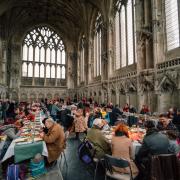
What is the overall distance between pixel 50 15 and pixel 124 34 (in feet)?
59.3

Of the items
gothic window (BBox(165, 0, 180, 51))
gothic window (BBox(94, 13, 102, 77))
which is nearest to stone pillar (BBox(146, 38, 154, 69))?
gothic window (BBox(165, 0, 180, 51))

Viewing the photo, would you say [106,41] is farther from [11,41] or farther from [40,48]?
[11,41]

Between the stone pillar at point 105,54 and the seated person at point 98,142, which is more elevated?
the stone pillar at point 105,54

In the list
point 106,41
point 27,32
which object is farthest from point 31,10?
point 106,41

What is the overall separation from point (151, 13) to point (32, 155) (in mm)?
12223

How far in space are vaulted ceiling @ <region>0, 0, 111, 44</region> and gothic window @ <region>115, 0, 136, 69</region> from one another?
472 centimetres

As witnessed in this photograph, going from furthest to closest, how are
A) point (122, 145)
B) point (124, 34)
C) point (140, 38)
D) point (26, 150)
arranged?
point (124, 34) → point (140, 38) → point (26, 150) → point (122, 145)

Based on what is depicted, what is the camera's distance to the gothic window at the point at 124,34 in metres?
15.8

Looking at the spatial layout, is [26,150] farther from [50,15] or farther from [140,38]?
[50,15]

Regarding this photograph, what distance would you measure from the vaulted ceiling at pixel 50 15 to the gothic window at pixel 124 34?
15.5 ft

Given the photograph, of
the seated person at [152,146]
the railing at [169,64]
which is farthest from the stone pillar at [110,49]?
the seated person at [152,146]

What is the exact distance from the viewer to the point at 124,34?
56.5ft

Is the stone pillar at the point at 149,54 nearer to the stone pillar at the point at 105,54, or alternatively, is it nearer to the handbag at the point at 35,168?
the stone pillar at the point at 105,54

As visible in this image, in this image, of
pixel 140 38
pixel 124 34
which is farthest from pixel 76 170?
pixel 124 34
